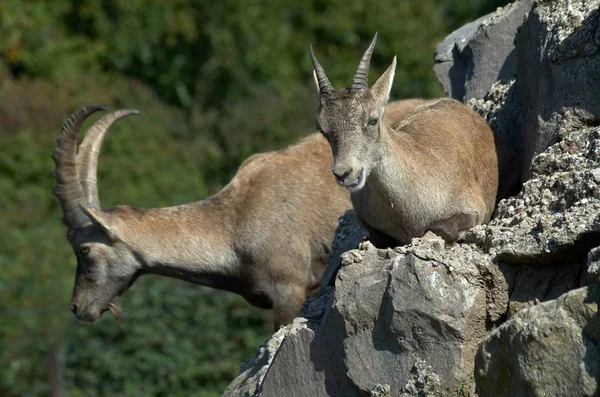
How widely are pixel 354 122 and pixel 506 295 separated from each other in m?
1.30

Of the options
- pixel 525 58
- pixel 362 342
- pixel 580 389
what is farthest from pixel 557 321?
pixel 525 58

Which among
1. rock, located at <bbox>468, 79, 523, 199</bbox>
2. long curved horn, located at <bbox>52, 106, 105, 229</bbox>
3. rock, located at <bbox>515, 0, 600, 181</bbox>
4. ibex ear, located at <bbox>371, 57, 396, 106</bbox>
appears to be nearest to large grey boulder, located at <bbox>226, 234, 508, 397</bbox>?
ibex ear, located at <bbox>371, 57, 396, 106</bbox>

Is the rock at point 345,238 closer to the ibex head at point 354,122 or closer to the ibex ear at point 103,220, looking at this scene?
the ibex head at point 354,122

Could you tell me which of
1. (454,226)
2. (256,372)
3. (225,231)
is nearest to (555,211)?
(454,226)

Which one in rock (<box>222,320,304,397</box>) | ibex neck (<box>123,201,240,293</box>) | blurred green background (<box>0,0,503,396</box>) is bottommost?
rock (<box>222,320,304,397</box>)

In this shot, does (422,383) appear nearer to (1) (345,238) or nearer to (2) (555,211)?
(2) (555,211)

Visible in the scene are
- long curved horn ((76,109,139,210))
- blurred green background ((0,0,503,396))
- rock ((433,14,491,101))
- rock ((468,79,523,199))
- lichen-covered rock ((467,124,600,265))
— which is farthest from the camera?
blurred green background ((0,0,503,396))

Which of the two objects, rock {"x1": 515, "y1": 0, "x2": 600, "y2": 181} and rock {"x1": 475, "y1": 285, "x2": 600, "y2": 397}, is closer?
rock {"x1": 475, "y1": 285, "x2": 600, "y2": 397}

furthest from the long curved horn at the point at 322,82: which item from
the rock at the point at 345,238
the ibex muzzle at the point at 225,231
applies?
the ibex muzzle at the point at 225,231

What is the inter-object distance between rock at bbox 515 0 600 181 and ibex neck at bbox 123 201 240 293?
295cm

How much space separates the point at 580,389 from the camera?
15.2 ft

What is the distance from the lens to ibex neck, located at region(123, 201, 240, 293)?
9.07m

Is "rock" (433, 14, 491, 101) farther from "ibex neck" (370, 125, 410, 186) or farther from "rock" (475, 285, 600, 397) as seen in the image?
"rock" (475, 285, 600, 397)

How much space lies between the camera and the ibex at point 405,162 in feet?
20.6
